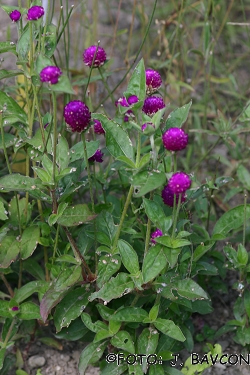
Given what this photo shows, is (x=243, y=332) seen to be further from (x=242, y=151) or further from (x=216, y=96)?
(x=216, y=96)

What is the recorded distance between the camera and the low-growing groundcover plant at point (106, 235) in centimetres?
131

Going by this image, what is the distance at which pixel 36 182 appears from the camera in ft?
4.38

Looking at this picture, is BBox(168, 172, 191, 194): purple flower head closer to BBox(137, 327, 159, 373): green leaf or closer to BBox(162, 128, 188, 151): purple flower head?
BBox(162, 128, 188, 151): purple flower head

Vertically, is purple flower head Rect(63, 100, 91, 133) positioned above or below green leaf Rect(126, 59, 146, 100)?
below

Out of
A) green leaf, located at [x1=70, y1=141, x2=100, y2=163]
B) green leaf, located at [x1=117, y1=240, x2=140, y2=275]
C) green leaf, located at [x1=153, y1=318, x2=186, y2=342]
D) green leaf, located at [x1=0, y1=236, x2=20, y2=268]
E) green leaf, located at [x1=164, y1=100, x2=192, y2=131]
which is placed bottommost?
green leaf, located at [x1=153, y1=318, x2=186, y2=342]

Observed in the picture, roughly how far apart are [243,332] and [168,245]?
0.47 meters

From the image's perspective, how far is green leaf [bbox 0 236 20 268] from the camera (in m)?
1.50

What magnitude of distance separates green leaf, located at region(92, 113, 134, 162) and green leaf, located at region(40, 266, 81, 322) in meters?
0.31

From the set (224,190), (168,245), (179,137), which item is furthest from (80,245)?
(224,190)

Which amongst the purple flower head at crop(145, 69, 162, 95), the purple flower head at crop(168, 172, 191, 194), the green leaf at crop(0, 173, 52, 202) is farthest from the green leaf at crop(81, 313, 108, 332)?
the purple flower head at crop(145, 69, 162, 95)

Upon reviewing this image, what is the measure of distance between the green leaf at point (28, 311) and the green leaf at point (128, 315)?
0.71ft

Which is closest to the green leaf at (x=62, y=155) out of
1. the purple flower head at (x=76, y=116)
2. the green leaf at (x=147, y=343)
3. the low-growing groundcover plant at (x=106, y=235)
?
the low-growing groundcover plant at (x=106, y=235)

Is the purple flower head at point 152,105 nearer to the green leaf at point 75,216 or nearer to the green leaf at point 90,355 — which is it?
the green leaf at point 75,216

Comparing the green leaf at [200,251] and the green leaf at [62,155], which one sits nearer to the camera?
the green leaf at [62,155]
